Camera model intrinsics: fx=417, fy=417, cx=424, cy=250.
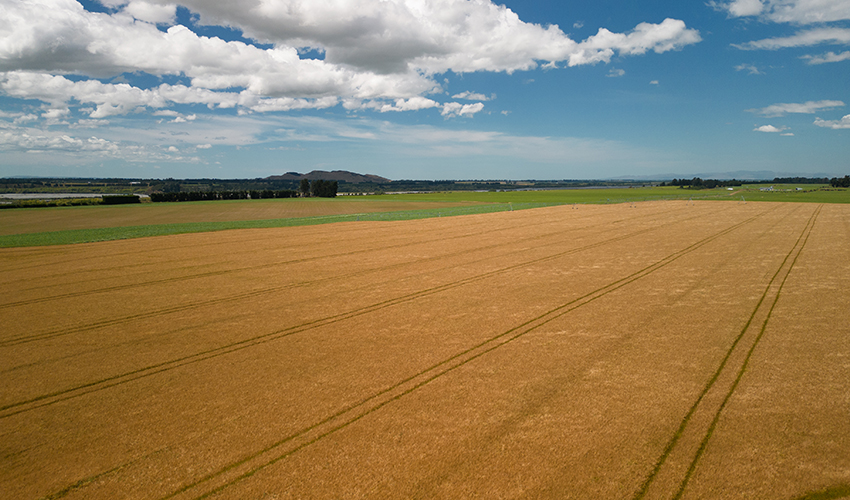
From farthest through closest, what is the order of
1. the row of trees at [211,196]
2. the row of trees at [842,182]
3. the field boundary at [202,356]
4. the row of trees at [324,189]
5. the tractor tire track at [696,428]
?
1. the row of trees at [842,182]
2. the row of trees at [324,189]
3. the row of trees at [211,196]
4. the field boundary at [202,356]
5. the tractor tire track at [696,428]

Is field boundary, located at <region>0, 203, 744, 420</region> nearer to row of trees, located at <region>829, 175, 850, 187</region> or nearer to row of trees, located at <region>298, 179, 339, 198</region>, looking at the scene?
row of trees, located at <region>298, 179, 339, 198</region>

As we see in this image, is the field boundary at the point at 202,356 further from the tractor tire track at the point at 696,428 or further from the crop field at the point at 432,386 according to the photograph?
the tractor tire track at the point at 696,428

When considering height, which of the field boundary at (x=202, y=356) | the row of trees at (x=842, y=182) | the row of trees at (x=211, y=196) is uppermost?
the row of trees at (x=842, y=182)

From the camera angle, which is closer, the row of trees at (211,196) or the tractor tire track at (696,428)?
the tractor tire track at (696,428)

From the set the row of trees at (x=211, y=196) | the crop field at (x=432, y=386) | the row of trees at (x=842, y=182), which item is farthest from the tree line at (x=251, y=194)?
the row of trees at (x=842, y=182)

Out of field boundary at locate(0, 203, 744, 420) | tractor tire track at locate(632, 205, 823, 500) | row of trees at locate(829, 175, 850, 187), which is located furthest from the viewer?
row of trees at locate(829, 175, 850, 187)

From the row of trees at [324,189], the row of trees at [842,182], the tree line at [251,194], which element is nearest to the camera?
the tree line at [251,194]

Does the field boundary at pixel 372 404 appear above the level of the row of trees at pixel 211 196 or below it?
below

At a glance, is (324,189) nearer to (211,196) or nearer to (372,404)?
(211,196)

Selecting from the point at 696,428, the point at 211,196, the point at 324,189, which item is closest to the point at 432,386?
the point at 696,428

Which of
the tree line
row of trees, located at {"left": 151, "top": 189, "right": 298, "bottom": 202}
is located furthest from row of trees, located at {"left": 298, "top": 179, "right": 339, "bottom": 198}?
row of trees, located at {"left": 151, "top": 189, "right": 298, "bottom": 202}
